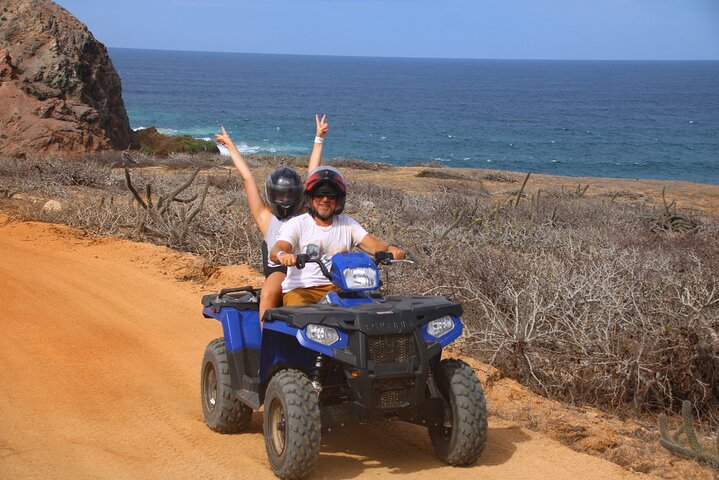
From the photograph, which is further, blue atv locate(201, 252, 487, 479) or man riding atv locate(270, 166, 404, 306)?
man riding atv locate(270, 166, 404, 306)

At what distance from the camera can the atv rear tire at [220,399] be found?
607cm

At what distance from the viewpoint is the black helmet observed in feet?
20.8

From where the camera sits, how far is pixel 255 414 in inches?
269

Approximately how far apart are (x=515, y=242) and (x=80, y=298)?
218 inches

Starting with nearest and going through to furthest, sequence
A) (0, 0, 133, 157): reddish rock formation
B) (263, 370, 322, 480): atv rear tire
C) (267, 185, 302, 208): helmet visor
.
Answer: (263, 370, 322, 480): atv rear tire → (267, 185, 302, 208): helmet visor → (0, 0, 133, 157): reddish rock formation

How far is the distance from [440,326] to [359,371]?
0.59 metres

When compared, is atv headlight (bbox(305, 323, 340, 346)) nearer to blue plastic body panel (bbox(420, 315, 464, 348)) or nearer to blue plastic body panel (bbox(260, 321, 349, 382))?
blue plastic body panel (bbox(260, 321, 349, 382))

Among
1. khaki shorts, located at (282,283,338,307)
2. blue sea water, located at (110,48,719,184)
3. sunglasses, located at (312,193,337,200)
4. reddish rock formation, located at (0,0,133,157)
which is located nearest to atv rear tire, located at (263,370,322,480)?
khaki shorts, located at (282,283,338,307)

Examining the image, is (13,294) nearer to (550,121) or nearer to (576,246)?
(576,246)

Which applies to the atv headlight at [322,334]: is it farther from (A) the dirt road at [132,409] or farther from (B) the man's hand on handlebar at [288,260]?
(A) the dirt road at [132,409]

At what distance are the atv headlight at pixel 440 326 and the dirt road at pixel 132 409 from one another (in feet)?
2.79

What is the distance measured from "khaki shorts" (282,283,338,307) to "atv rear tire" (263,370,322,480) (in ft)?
1.72

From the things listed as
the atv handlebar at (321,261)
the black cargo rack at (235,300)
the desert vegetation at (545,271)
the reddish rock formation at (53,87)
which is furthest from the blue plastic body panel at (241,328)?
the reddish rock formation at (53,87)

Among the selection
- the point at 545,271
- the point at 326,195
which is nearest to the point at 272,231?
the point at 326,195
